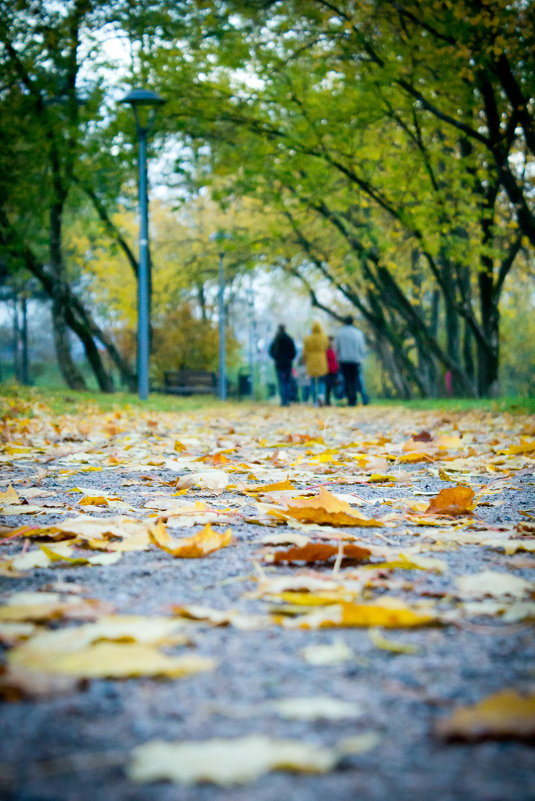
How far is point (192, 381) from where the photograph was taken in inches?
1176

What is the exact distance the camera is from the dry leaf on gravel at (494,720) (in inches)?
43.7

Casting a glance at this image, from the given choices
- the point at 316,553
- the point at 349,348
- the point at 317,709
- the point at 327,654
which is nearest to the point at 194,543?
the point at 316,553

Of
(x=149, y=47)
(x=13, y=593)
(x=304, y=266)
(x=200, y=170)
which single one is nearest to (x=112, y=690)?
(x=13, y=593)

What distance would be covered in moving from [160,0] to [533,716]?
53.0 feet

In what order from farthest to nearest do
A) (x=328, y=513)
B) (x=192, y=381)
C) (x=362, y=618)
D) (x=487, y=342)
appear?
(x=192, y=381) → (x=487, y=342) → (x=328, y=513) → (x=362, y=618)

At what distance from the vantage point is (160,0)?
14.8 metres

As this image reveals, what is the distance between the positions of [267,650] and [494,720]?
51 centimetres

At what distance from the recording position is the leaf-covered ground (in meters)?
1.03

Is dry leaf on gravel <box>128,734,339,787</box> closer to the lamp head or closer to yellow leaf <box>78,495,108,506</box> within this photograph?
yellow leaf <box>78,495,108,506</box>

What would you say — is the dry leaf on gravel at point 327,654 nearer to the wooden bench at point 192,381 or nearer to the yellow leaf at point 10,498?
the yellow leaf at point 10,498

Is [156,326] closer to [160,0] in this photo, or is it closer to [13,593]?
[160,0]

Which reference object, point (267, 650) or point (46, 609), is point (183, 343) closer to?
point (46, 609)

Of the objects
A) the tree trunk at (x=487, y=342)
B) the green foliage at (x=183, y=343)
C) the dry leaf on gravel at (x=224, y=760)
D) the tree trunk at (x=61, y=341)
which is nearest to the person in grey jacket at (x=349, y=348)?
the tree trunk at (x=487, y=342)

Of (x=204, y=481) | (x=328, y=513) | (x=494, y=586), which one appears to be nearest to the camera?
(x=494, y=586)
